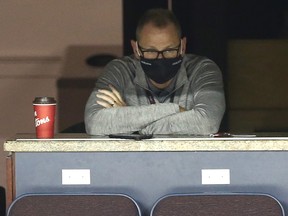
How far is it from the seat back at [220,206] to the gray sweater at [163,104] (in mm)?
644

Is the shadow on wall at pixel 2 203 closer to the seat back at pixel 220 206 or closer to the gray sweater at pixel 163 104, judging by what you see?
the gray sweater at pixel 163 104

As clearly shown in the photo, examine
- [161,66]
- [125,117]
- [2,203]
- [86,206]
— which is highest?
[161,66]

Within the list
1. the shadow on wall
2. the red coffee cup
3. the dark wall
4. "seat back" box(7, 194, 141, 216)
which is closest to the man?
the red coffee cup

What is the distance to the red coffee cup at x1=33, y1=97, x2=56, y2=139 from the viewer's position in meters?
3.90

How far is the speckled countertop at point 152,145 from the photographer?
12.4 feet

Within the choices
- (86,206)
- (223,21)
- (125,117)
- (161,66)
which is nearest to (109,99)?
(125,117)

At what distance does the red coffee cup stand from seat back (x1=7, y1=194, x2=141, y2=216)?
347 mm

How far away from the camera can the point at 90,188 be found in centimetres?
380

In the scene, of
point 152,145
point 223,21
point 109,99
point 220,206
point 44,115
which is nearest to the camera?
point 220,206

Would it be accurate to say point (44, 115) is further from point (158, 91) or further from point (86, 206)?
point (158, 91)

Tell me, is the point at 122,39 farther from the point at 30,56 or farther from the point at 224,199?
the point at 224,199

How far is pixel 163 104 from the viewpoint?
4.32 m

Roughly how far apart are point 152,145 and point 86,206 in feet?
1.23

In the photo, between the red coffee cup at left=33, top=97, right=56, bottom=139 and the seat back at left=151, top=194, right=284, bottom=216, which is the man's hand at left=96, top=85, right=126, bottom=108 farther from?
the seat back at left=151, top=194, right=284, bottom=216
